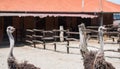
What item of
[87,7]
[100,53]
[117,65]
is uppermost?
[87,7]

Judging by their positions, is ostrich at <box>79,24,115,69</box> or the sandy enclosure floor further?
the sandy enclosure floor

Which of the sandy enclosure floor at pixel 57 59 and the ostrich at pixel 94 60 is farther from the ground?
the ostrich at pixel 94 60

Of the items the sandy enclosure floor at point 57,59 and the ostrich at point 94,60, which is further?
the sandy enclosure floor at point 57,59

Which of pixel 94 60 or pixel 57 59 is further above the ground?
pixel 94 60

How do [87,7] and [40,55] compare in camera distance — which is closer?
[40,55]

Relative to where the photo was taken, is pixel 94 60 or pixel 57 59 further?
pixel 57 59

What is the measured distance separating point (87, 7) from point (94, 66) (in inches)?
778

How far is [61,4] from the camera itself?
84.4 ft

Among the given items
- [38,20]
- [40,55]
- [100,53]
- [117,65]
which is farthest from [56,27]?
[100,53]

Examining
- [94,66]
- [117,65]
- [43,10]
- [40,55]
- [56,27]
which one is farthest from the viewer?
[56,27]

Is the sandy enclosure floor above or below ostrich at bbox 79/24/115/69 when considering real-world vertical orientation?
below

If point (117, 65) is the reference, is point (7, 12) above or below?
above

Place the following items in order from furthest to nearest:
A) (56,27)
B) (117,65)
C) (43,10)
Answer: (56,27) < (43,10) < (117,65)

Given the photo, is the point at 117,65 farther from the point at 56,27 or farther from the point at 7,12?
the point at 56,27
